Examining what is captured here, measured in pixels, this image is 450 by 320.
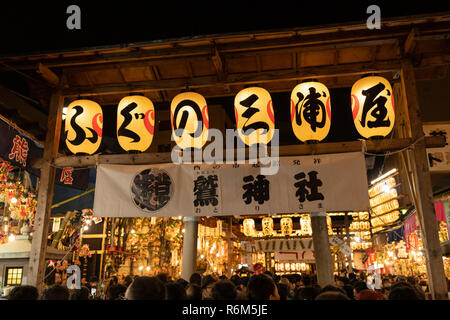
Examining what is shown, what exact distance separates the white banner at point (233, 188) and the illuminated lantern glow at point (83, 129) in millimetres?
643

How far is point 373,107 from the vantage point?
7.11 meters

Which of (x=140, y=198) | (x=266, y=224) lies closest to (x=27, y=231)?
(x=140, y=198)

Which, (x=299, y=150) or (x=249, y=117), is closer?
(x=249, y=117)

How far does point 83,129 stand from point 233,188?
3.78 metres

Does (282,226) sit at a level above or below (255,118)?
below

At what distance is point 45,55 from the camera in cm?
798

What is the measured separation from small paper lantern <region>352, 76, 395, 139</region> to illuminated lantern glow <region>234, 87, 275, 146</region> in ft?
6.09

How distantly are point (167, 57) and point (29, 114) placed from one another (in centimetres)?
601

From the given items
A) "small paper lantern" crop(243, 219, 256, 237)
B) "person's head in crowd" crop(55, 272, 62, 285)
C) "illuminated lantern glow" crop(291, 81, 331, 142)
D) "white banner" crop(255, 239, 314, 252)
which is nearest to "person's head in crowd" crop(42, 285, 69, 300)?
"illuminated lantern glow" crop(291, 81, 331, 142)

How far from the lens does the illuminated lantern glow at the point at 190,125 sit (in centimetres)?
761

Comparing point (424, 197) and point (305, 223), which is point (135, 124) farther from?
point (305, 223)

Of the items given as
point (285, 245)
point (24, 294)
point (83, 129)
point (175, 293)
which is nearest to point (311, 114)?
point (175, 293)

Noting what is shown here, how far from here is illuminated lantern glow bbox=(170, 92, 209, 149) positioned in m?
7.61

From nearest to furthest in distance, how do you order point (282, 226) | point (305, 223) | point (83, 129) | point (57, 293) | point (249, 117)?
point (57, 293), point (249, 117), point (83, 129), point (305, 223), point (282, 226)
